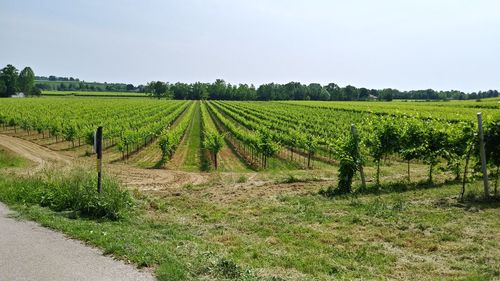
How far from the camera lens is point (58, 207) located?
1209 centimetres

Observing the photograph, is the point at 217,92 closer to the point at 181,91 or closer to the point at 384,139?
the point at 181,91

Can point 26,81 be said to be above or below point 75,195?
above

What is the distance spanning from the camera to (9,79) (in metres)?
143

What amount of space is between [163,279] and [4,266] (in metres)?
3.00

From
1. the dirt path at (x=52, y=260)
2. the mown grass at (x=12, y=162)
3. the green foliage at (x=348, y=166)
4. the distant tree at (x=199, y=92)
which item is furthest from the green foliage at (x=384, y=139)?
the distant tree at (x=199, y=92)

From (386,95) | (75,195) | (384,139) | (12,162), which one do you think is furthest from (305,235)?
(386,95)

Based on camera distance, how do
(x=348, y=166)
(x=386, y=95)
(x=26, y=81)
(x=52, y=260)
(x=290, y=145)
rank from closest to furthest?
(x=52, y=260)
(x=348, y=166)
(x=290, y=145)
(x=26, y=81)
(x=386, y=95)

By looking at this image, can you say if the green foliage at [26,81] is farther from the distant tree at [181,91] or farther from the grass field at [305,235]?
the grass field at [305,235]

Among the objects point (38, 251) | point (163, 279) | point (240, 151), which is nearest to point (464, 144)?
point (163, 279)

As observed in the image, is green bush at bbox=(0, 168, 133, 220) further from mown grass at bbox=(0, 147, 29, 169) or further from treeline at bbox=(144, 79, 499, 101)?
treeline at bbox=(144, 79, 499, 101)

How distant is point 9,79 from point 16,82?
12.4 ft

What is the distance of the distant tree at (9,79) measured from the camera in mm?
142000

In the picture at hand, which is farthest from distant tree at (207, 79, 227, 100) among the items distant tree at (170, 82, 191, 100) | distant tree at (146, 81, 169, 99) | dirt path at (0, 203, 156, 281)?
dirt path at (0, 203, 156, 281)

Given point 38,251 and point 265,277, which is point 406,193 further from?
point 38,251
